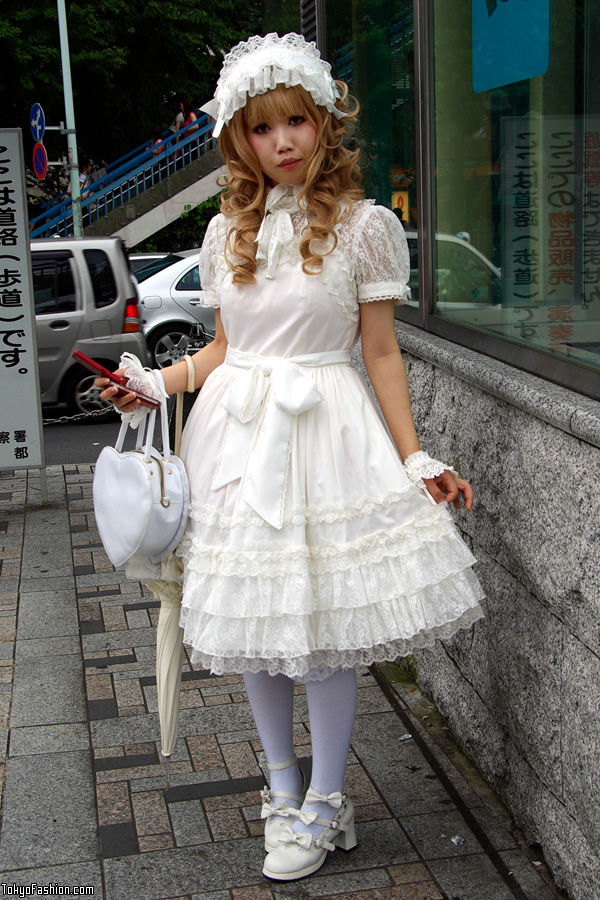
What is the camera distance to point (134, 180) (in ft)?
71.4

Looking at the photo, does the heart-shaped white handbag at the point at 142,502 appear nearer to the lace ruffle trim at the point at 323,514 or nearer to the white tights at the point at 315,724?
the lace ruffle trim at the point at 323,514

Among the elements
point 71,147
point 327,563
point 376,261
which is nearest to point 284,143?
point 376,261

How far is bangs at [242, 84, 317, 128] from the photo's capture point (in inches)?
101

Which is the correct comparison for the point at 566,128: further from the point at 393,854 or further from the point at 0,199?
the point at 0,199

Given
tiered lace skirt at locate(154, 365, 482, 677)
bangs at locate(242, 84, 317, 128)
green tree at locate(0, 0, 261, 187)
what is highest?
green tree at locate(0, 0, 261, 187)

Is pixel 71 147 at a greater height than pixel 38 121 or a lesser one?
greater

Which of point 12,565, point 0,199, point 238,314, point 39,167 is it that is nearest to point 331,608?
point 238,314

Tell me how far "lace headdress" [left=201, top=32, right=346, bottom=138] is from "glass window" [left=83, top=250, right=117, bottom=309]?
757 cm

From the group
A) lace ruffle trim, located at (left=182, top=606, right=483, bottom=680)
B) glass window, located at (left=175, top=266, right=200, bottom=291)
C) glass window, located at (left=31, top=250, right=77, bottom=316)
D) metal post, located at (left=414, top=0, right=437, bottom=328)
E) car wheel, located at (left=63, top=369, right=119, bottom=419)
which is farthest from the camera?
glass window, located at (left=175, top=266, right=200, bottom=291)

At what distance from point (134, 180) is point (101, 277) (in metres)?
12.5

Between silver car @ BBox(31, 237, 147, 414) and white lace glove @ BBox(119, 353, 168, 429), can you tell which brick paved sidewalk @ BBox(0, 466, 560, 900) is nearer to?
white lace glove @ BBox(119, 353, 168, 429)

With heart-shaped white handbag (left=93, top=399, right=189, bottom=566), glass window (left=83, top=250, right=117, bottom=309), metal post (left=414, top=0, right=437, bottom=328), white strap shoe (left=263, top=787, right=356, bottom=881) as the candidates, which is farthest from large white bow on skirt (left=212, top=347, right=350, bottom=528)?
glass window (left=83, top=250, right=117, bottom=309)

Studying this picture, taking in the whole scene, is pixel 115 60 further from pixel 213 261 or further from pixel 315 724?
pixel 315 724

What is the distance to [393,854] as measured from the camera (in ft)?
9.23
